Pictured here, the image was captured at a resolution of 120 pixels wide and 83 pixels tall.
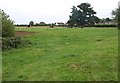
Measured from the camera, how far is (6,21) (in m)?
27.1

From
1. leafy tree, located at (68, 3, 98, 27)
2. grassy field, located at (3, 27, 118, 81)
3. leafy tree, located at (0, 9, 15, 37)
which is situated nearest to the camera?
grassy field, located at (3, 27, 118, 81)

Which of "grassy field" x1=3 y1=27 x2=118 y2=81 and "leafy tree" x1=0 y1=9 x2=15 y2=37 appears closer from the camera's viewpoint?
"grassy field" x1=3 y1=27 x2=118 y2=81

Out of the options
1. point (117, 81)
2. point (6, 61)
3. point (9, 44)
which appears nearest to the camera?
point (117, 81)

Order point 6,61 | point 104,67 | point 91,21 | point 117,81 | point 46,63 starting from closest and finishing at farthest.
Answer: point 117,81, point 104,67, point 46,63, point 6,61, point 91,21

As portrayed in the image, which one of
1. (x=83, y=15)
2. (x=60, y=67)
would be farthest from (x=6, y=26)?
(x=83, y=15)

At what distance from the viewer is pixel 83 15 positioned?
90.2m

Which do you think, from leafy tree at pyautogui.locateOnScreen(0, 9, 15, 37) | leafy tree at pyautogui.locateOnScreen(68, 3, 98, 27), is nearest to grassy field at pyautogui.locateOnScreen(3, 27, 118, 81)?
leafy tree at pyautogui.locateOnScreen(0, 9, 15, 37)

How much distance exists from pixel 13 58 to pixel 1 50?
3024mm

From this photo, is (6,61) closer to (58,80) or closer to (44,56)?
(44,56)

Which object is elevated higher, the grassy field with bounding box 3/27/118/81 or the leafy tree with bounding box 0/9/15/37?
the leafy tree with bounding box 0/9/15/37

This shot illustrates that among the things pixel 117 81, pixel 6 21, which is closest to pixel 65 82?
pixel 117 81

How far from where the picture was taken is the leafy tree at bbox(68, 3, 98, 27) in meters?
89.2

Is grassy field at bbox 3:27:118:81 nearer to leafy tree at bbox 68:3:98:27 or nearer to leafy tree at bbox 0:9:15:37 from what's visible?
leafy tree at bbox 0:9:15:37

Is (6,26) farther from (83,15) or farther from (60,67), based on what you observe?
(83,15)
